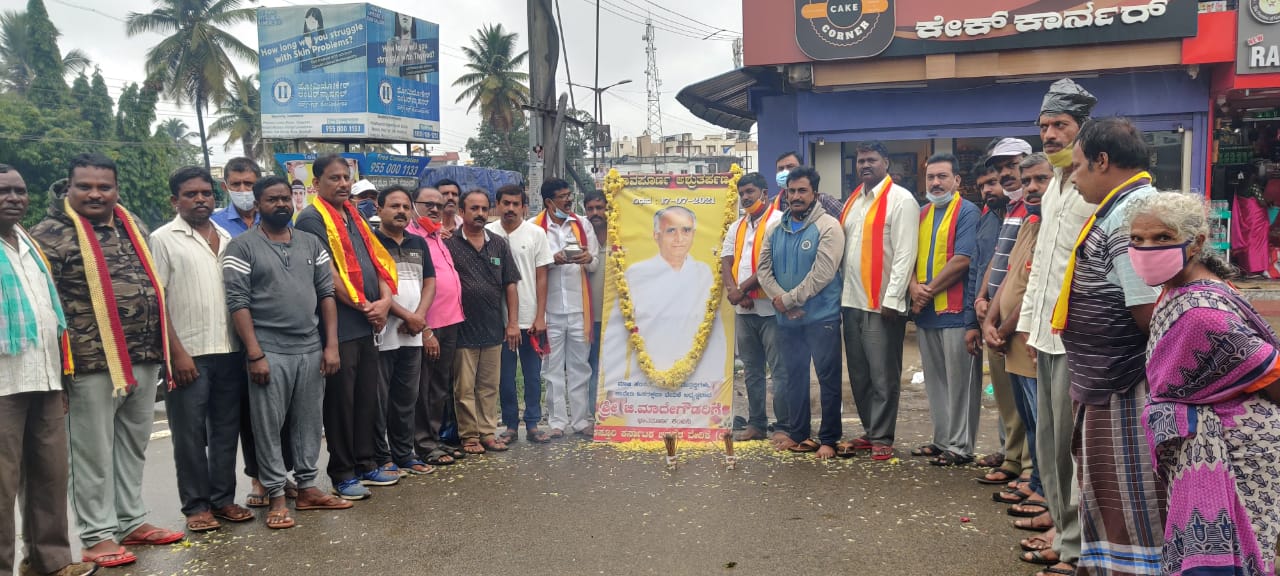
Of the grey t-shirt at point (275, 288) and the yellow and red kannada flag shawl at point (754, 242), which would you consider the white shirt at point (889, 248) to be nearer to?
the yellow and red kannada flag shawl at point (754, 242)

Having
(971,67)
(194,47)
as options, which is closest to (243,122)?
(194,47)

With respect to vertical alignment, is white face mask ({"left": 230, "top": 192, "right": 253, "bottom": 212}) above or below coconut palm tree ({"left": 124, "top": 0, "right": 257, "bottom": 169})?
below

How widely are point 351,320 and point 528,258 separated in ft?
5.61

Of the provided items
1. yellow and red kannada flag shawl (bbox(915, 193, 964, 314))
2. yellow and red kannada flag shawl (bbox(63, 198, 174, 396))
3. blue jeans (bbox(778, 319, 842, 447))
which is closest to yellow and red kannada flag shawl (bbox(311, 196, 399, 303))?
yellow and red kannada flag shawl (bbox(63, 198, 174, 396))

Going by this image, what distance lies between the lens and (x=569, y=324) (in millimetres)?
7039

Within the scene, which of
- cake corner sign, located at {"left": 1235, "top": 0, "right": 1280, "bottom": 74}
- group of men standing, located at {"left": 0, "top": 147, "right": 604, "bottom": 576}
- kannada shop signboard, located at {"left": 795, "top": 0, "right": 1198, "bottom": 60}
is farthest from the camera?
kannada shop signboard, located at {"left": 795, "top": 0, "right": 1198, "bottom": 60}

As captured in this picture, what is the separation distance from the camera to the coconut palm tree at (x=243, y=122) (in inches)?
1588

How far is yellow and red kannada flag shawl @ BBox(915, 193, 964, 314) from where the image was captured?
5754 millimetres

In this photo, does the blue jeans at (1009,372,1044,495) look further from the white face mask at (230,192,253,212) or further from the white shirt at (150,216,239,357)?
the white face mask at (230,192,253,212)

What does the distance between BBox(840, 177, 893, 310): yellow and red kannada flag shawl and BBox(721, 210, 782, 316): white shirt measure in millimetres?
730

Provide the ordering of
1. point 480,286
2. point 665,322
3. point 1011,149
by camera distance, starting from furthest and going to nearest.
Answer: point 665,322 < point 480,286 < point 1011,149

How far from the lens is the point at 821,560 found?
4.20 meters

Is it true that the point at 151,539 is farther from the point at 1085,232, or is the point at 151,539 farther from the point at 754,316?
the point at 1085,232

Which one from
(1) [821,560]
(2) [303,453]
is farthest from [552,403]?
(1) [821,560]
